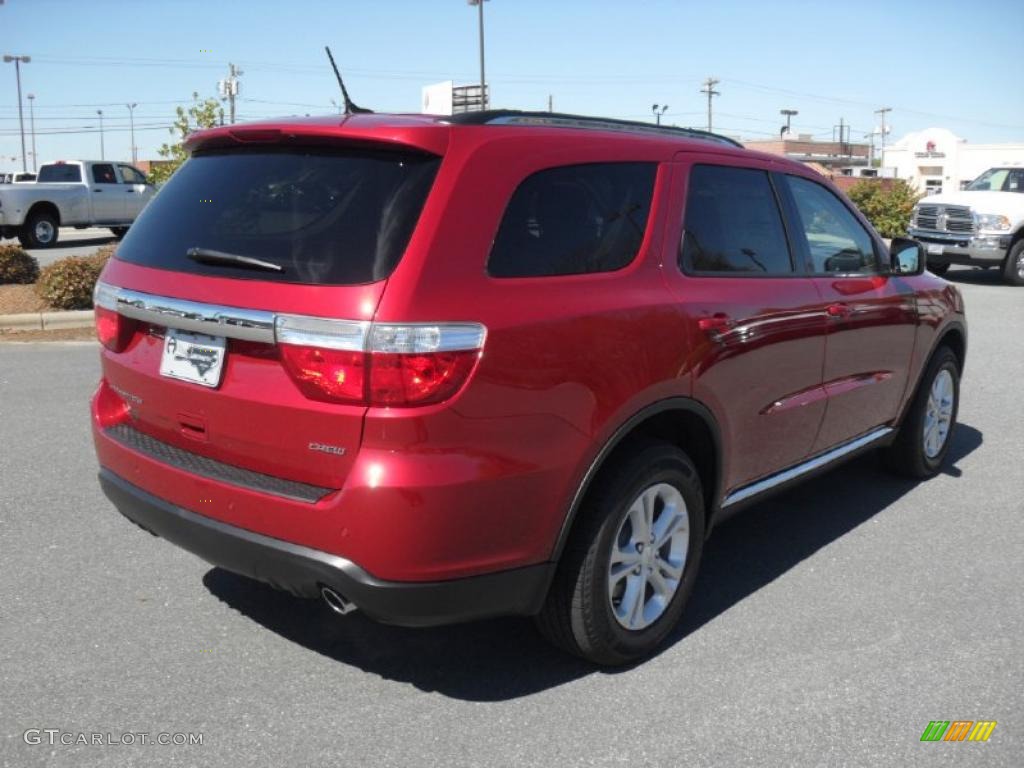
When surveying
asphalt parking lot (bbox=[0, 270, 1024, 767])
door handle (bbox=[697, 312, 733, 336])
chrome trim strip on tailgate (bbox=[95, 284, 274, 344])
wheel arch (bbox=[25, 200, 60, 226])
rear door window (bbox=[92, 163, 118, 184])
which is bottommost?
asphalt parking lot (bbox=[0, 270, 1024, 767])

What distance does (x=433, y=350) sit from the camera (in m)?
2.63

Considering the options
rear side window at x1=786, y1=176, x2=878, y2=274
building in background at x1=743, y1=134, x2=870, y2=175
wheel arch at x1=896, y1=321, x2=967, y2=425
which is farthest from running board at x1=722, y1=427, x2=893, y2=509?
building in background at x1=743, y1=134, x2=870, y2=175

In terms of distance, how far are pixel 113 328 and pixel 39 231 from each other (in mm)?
22328

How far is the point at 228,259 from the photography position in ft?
9.66

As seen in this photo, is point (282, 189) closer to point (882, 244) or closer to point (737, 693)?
point (737, 693)

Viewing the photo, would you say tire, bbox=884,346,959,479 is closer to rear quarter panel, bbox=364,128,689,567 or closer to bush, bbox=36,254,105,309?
rear quarter panel, bbox=364,128,689,567

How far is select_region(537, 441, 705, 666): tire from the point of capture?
315 cm

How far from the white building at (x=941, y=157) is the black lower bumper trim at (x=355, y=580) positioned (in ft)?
233

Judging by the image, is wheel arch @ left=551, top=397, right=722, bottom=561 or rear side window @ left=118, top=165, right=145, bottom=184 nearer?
wheel arch @ left=551, top=397, right=722, bottom=561

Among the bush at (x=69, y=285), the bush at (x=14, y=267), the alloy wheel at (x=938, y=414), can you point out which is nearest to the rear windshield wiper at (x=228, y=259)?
the alloy wheel at (x=938, y=414)

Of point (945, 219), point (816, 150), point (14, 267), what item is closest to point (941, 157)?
point (816, 150)

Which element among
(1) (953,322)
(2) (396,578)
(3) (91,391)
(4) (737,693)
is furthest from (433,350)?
(3) (91,391)

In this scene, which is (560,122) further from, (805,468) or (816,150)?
(816,150)

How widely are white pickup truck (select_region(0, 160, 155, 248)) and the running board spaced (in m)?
21.7
